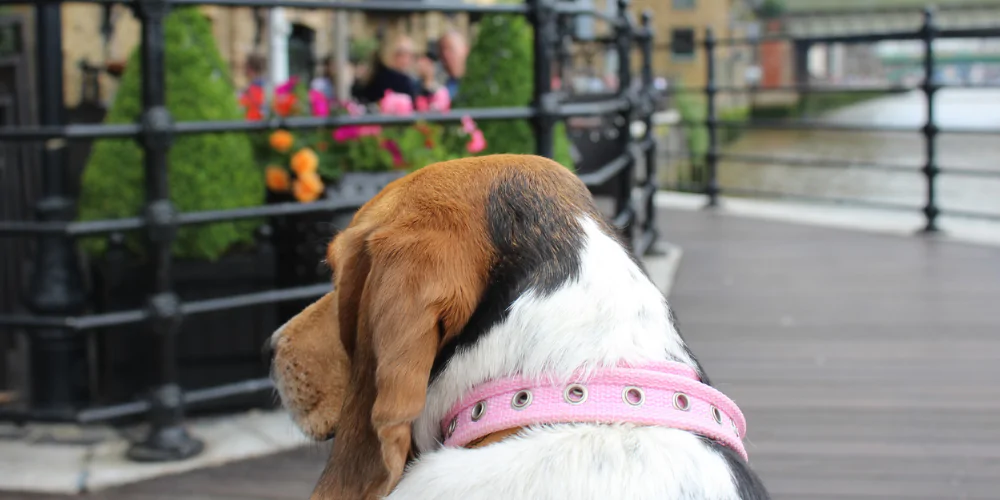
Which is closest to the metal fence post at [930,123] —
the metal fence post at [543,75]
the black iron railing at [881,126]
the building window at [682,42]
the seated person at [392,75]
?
the black iron railing at [881,126]

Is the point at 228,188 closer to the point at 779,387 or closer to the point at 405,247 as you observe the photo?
the point at 779,387

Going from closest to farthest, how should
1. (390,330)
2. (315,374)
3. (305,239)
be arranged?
(390,330) < (315,374) < (305,239)

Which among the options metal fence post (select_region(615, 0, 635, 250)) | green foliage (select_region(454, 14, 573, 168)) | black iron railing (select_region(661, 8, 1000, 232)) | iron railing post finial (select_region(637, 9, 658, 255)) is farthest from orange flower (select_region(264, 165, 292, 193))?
black iron railing (select_region(661, 8, 1000, 232))

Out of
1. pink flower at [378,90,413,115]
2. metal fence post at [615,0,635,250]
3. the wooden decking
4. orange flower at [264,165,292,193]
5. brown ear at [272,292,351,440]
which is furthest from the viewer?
metal fence post at [615,0,635,250]

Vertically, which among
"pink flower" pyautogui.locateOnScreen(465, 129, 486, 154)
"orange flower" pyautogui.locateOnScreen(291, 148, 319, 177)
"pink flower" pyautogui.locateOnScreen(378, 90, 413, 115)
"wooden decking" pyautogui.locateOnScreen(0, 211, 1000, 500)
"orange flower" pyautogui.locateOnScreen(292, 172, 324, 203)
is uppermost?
"pink flower" pyautogui.locateOnScreen(378, 90, 413, 115)

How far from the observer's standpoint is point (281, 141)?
4059 mm

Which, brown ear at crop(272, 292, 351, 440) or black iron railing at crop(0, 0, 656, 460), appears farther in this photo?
black iron railing at crop(0, 0, 656, 460)

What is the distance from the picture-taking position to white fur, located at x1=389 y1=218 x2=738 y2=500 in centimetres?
129

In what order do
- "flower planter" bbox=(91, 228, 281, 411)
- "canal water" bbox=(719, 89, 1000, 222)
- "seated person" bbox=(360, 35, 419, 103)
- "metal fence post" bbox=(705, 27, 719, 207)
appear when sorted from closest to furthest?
"flower planter" bbox=(91, 228, 281, 411), "seated person" bbox=(360, 35, 419, 103), "metal fence post" bbox=(705, 27, 719, 207), "canal water" bbox=(719, 89, 1000, 222)

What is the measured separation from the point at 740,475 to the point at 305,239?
108 inches

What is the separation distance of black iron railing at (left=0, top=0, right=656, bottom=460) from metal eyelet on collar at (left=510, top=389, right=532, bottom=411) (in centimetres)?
178

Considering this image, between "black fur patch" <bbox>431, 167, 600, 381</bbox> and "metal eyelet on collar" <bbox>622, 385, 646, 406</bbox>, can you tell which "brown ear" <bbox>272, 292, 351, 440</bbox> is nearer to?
"black fur patch" <bbox>431, 167, 600, 381</bbox>

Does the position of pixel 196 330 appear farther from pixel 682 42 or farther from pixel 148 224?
pixel 682 42

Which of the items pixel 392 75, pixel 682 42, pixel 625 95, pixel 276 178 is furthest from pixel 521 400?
pixel 682 42
